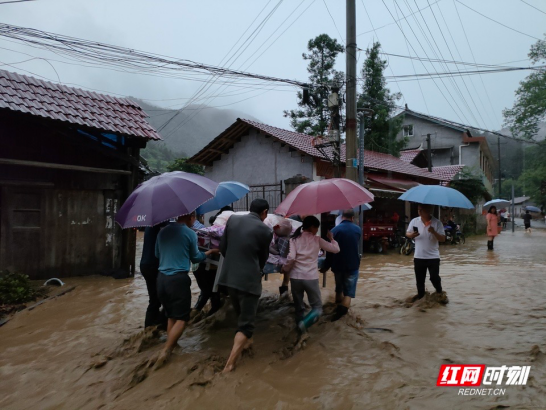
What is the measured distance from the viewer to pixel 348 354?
14.6 feet

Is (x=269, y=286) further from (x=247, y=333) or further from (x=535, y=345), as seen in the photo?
(x=535, y=345)

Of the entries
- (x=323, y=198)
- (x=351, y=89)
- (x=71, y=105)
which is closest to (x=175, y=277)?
(x=323, y=198)

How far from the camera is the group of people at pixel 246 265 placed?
4.21 m

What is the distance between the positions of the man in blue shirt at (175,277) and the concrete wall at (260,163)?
38.2 feet

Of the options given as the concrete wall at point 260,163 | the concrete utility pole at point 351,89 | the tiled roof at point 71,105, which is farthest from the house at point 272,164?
the tiled roof at point 71,105

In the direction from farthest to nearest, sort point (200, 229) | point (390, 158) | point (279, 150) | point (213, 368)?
point (390, 158), point (279, 150), point (200, 229), point (213, 368)

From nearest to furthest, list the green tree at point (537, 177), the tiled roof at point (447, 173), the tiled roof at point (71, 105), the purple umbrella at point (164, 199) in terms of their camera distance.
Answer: the purple umbrella at point (164, 199) → the tiled roof at point (71, 105) → the tiled roof at point (447, 173) → the green tree at point (537, 177)

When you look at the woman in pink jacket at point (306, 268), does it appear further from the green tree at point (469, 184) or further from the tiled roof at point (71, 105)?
the green tree at point (469, 184)

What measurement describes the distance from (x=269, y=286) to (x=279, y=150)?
29.8ft

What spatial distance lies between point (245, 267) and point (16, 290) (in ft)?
18.3

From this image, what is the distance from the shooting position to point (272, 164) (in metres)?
17.2

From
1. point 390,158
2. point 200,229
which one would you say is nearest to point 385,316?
point 200,229

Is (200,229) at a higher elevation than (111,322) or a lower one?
higher

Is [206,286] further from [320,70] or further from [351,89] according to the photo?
[320,70]
